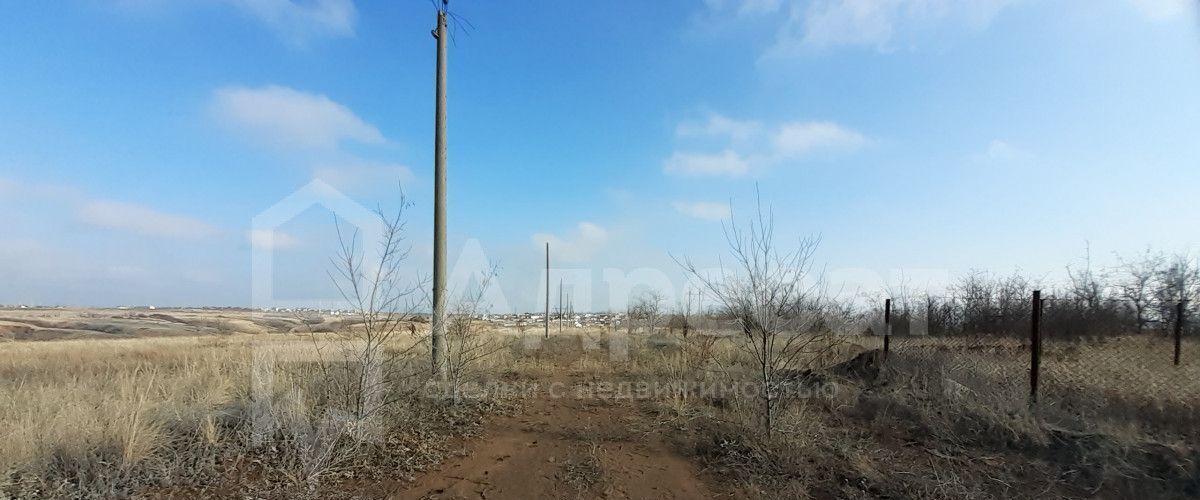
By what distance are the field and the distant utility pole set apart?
54 centimetres

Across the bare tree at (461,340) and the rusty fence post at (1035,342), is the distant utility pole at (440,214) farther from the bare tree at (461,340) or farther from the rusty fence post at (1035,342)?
the rusty fence post at (1035,342)

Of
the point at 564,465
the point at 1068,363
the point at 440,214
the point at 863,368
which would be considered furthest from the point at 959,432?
the point at 440,214

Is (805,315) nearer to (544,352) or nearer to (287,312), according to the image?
(287,312)

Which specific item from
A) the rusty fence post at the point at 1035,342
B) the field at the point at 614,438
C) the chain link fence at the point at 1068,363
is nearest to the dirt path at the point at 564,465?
the field at the point at 614,438

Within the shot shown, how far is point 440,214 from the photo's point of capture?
8.82 meters

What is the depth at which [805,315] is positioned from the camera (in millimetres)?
6355

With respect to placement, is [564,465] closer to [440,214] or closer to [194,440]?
[194,440]

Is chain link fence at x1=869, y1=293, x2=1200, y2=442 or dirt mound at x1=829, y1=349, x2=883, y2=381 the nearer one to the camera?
chain link fence at x1=869, y1=293, x2=1200, y2=442

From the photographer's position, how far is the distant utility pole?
8188mm

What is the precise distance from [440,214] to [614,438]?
492 centimetres

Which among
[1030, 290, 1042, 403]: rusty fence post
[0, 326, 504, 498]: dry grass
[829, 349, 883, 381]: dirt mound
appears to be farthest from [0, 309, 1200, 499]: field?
[829, 349, 883, 381]: dirt mound

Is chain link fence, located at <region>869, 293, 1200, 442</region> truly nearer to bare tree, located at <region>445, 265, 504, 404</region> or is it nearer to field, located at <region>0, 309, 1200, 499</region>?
field, located at <region>0, 309, 1200, 499</region>

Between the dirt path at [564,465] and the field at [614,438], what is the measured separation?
27 mm

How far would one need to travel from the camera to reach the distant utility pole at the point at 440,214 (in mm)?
8188
